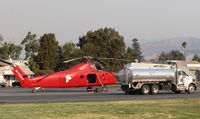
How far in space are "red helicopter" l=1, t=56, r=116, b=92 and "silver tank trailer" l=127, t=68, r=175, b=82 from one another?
14.4ft

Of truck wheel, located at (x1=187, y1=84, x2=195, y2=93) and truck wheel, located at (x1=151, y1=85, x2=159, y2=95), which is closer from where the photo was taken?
truck wheel, located at (x1=151, y1=85, x2=159, y2=95)

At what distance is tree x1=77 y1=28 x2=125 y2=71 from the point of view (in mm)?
104781

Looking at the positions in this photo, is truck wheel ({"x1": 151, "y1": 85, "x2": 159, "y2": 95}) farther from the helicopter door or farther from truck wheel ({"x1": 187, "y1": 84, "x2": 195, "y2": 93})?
the helicopter door

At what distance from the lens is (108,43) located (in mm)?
111125

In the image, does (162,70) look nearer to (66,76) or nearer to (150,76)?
(150,76)

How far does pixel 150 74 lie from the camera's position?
39219 mm

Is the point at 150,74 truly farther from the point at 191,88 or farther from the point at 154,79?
the point at 191,88

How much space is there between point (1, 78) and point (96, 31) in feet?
134

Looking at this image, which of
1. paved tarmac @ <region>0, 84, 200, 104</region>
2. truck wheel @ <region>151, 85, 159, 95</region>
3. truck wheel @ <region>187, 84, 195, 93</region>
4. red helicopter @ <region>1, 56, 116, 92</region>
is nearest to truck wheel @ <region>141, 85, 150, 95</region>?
truck wheel @ <region>151, 85, 159, 95</region>

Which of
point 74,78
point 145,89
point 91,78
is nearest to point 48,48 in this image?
point 91,78

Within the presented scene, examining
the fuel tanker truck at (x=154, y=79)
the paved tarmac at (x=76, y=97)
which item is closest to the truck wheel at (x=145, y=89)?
the fuel tanker truck at (x=154, y=79)

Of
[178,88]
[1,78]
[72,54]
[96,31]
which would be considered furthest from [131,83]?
[96,31]

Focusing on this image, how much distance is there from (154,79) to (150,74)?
1.96 ft

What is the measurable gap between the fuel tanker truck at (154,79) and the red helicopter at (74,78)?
3.17m
